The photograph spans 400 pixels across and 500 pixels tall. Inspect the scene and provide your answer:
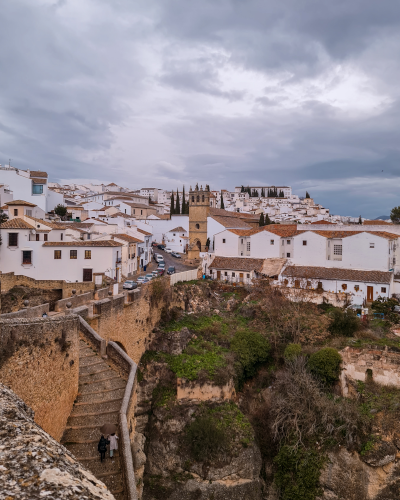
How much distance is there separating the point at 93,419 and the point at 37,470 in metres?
6.60

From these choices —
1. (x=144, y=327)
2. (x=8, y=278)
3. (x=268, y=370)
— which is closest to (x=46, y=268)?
(x=8, y=278)

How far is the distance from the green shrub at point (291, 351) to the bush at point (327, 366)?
1181 mm

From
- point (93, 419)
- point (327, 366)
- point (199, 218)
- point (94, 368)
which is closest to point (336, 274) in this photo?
point (327, 366)

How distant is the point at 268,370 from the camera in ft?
74.4

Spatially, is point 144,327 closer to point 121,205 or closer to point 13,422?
point 13,422

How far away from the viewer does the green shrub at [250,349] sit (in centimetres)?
2197

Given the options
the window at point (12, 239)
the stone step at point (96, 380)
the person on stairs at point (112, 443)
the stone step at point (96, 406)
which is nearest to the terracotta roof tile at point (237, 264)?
the window at point (12, 239)

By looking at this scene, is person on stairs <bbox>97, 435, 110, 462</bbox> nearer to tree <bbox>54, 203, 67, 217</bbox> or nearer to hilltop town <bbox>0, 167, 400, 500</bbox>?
hilltop town <bbox>0, 167, 400, 500</bbox>

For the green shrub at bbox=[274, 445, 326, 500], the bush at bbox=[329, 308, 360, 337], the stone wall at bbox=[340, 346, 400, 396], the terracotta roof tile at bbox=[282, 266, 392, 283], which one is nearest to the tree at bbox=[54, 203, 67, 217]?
the terracotta roof tile at bbox=[282, 266, 392, 283]

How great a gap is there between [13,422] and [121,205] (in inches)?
2191

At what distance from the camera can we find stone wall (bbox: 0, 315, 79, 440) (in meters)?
6.82

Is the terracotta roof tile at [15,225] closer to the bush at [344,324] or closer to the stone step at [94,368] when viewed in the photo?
the stone step at [94,368]

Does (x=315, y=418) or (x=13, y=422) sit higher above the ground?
(x=13, y=422)

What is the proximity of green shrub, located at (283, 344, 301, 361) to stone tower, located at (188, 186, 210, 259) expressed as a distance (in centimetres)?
2699
